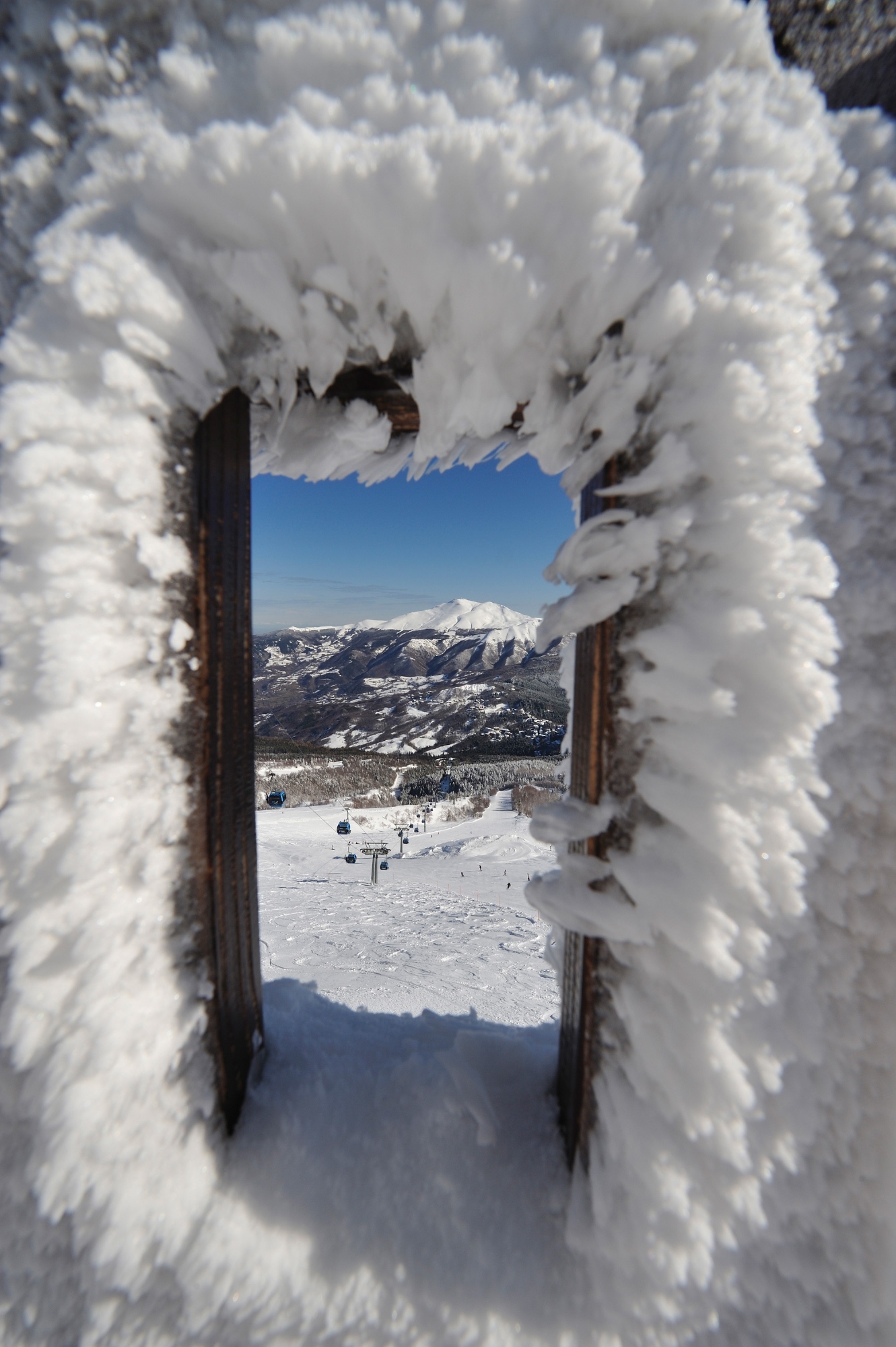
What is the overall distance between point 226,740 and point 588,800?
0.53 metres

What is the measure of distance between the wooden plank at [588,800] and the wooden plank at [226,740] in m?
0.52

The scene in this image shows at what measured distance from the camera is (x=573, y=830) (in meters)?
0.70

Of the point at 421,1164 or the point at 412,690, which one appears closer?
the point at 421,1164

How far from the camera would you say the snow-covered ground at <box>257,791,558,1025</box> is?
2.15m

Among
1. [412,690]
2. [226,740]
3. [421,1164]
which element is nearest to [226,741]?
[226,740]

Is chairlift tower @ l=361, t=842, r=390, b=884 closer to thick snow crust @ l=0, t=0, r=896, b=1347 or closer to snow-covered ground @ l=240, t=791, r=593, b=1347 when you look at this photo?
snow-covered ground @ l=240, t=791, r=593, b=1347

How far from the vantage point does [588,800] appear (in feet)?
2.39

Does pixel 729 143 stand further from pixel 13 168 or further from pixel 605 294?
pixel 13 168

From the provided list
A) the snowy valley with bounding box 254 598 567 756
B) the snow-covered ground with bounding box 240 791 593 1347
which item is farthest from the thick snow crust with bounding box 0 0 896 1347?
the snowy valley with bounding box 254 598 567 756

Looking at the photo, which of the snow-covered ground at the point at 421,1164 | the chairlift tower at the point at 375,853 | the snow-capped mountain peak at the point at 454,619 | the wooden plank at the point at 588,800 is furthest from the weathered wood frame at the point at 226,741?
the snow-capped mountain peak at the point at 454,619

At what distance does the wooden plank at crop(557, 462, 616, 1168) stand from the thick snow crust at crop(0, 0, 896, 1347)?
34 mm

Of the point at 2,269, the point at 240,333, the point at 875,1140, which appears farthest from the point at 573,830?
the point at 2,269

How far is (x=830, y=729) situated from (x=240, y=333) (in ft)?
2.99

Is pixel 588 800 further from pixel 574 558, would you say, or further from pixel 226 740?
pixel 226 740
